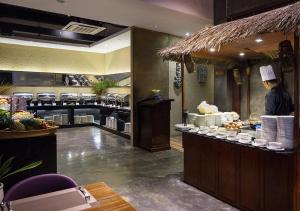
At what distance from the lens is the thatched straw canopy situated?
2.68m

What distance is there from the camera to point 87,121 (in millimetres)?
10398

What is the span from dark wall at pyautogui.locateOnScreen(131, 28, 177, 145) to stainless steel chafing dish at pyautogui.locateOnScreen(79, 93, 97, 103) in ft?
13.9

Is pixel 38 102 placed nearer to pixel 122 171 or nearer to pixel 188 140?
pixel 122 171

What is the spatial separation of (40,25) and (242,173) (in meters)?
7.23

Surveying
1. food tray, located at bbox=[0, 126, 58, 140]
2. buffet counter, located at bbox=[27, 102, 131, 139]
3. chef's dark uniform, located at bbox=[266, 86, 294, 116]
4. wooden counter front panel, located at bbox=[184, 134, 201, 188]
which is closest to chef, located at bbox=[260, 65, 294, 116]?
chef's dark uniform, located at bbox=[266, 86, 294, 116]

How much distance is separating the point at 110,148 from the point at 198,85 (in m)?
3.94

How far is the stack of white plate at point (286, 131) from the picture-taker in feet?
9.00

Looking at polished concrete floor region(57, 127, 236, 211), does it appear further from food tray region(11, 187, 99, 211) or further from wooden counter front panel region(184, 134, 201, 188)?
food tray region(11, 187, 99, 211)

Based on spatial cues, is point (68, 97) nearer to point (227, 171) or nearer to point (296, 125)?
point (227, 171)

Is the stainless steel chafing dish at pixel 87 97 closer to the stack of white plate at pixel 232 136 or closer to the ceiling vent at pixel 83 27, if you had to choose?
the ceiling vent at pixel 83 27

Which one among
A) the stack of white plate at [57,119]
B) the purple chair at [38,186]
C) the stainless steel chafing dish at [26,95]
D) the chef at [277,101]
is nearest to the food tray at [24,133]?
the purple chair at [38,186]

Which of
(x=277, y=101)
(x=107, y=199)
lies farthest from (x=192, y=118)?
(x=107, y=199)

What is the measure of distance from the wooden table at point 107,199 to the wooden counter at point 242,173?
1.97 meters

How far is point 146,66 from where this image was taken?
6.88 m
